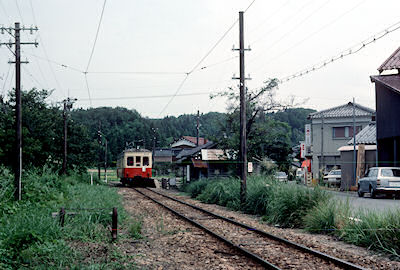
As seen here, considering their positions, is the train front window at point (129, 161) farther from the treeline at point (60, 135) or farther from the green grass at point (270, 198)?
the green grass at point (270, 198)

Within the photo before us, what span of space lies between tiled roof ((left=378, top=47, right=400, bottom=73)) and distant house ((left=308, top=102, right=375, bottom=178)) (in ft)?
59.5

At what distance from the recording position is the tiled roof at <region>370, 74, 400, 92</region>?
73.5 ft

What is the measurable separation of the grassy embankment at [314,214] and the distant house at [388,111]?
8.22m

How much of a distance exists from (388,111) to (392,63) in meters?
2.36

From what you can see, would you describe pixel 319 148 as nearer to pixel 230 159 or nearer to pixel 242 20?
pixel 230 159

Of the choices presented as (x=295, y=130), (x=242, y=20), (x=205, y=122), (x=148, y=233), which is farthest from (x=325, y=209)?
(x=205, y=122)

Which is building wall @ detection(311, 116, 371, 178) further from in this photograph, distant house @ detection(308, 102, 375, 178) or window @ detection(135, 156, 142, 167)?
window @ detection(135, 156, 142, 167)

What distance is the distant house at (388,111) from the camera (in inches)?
890

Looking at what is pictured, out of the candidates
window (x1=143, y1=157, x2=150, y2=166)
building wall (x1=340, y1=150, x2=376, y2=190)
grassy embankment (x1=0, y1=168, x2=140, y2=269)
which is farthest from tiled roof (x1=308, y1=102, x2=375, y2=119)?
grassy embankment (x1=0, y1=168, x2=140, y2=269)

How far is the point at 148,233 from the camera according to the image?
1168 centimetres

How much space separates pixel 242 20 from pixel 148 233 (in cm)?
1070

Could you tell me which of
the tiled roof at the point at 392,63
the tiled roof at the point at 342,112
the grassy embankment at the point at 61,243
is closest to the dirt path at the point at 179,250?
the grassy embankment at the point at 61,243

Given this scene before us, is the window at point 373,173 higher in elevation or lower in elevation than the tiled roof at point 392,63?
lower

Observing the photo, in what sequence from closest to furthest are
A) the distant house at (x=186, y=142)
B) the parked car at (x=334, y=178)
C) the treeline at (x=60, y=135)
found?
the treeline at (x=60, y=135) < the parked car at (x=334, y=178) < the distant house at (x=186, y=142)
